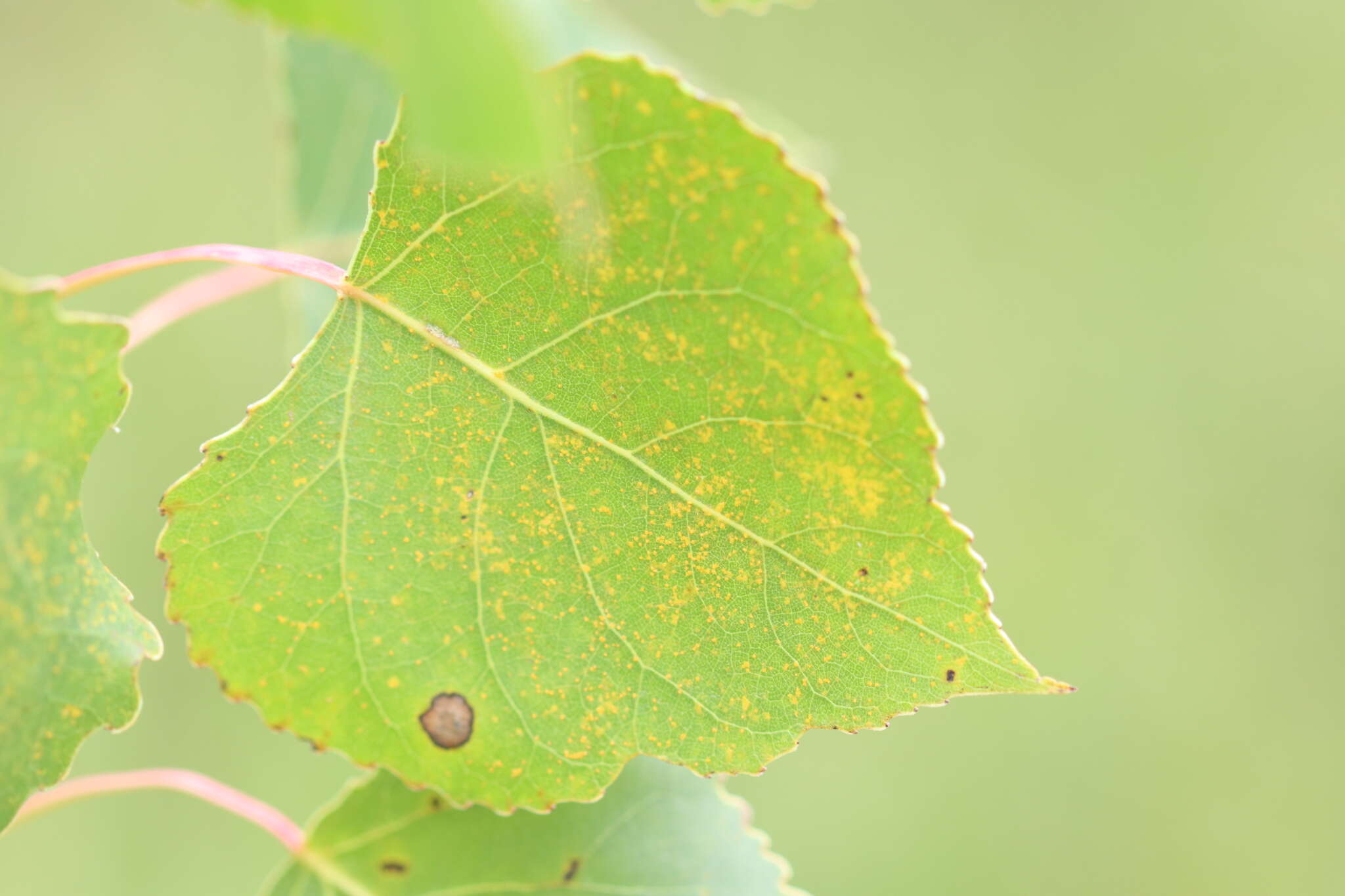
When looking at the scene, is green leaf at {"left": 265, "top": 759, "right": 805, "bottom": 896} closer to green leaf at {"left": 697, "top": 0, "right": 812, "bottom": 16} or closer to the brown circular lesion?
the brown circular lesion

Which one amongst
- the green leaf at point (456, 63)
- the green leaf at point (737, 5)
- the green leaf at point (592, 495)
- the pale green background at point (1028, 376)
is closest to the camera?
the green leaf at point (456, 63)

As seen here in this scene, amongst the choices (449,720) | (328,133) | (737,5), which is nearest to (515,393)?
(449,720)

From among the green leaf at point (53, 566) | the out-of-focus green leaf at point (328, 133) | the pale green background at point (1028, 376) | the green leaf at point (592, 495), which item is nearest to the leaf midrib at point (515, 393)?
the green leaf at point (592, 495)

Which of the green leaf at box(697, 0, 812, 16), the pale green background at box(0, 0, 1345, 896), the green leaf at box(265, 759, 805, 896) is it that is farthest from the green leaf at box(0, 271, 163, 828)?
the pale green background at box(0, 0, 1345, 896)

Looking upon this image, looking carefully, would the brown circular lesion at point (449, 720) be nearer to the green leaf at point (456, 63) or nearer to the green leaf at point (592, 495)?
the green leaf at point (592, 495)

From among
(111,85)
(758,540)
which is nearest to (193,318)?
(111,85)

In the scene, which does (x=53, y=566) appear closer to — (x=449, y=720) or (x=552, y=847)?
(x=449, y=720)

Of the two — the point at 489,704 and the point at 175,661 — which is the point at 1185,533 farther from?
the point at 489,704
